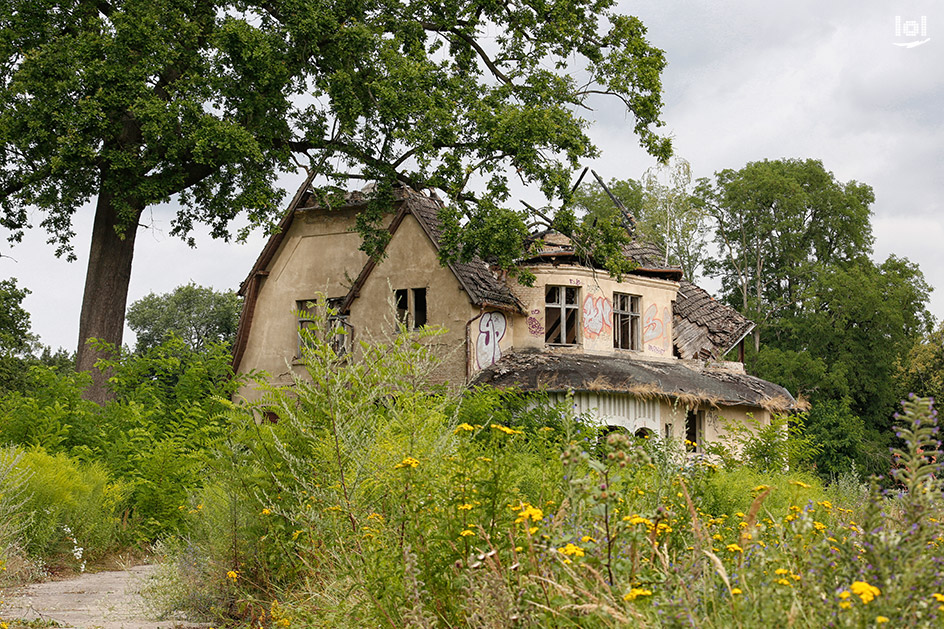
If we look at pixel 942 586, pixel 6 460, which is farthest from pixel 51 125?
pixel 942 586

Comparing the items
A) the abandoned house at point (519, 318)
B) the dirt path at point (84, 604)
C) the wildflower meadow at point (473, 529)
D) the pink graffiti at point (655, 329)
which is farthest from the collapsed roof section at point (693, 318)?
the dirt path at point (84, 604)

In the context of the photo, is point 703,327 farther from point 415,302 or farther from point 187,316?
point 187,316

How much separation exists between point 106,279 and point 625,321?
14419mm

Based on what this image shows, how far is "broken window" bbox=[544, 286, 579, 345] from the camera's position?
26.8m

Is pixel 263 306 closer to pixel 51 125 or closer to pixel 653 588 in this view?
pixel 51 125

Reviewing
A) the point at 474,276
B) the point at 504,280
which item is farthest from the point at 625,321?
the point at 474,276

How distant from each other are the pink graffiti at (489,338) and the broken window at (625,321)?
3639 mm

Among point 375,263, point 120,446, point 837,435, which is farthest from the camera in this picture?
point 837,435

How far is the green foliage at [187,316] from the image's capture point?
216 feet

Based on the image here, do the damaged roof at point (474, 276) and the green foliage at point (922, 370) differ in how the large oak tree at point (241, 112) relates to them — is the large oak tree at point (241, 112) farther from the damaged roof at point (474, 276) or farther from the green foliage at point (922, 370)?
the green foliage at point (922, 370)

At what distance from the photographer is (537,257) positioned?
27.3 m

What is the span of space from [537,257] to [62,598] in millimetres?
19686

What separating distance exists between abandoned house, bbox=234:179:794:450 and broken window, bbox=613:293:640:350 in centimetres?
4

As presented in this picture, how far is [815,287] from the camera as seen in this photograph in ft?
157
